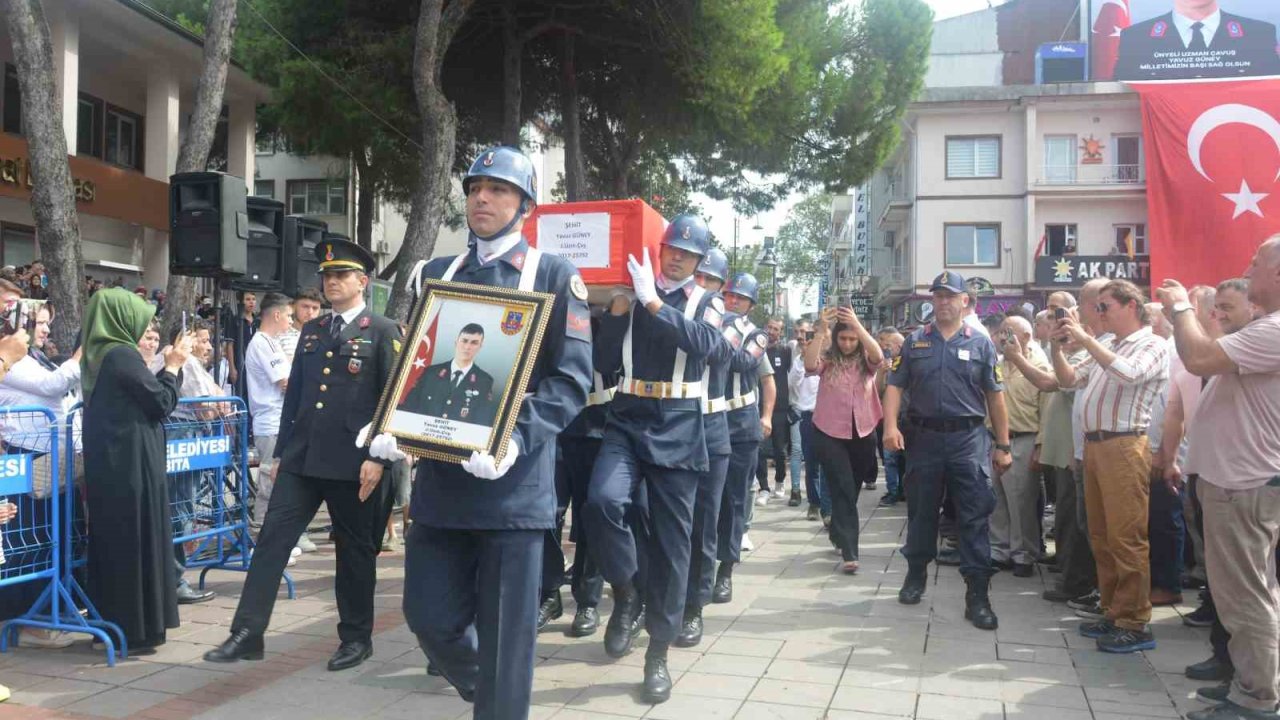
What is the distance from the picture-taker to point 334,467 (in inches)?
207

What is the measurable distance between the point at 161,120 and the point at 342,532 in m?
17.7

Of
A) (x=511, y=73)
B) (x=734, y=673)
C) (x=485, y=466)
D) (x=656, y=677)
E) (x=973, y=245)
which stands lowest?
(x=734, y=673)

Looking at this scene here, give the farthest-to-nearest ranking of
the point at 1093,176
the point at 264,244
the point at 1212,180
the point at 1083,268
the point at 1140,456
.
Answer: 1. the point at 1093,176
2. the point at 1083,268
3. the point at 1212,180
4. the point at 264,244
5. the point at 1140,456

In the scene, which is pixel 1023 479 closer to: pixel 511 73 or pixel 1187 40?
pixel 511 73

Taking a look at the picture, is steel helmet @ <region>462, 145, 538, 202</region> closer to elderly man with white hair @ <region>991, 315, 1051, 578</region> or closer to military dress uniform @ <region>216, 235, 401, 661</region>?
military dress uniform @ <region>216, 235, 401, 661</region>

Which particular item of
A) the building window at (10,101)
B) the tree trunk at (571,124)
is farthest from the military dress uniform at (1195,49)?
the building window at (10,101)

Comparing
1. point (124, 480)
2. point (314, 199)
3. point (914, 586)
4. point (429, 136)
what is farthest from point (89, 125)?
point (914, 586)

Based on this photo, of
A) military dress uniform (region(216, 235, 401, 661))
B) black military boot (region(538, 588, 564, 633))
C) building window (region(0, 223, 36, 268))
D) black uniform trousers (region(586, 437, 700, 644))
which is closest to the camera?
black uniform trousers (region(586, 437, 700, 644))

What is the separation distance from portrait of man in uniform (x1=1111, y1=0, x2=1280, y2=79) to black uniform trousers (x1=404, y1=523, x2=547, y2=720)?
41577 mm

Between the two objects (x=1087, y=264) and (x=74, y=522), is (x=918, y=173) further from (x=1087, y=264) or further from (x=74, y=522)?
(x=74, y=522)

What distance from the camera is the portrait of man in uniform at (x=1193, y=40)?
3903 cm

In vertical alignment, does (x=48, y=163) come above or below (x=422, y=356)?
above

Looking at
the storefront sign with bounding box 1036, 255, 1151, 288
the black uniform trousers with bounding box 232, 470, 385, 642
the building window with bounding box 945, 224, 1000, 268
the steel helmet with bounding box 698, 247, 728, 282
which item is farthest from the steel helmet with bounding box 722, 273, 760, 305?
the building window with bounding box 945, 224, 1000, 268

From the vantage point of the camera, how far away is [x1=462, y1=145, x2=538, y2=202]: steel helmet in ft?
11.7
